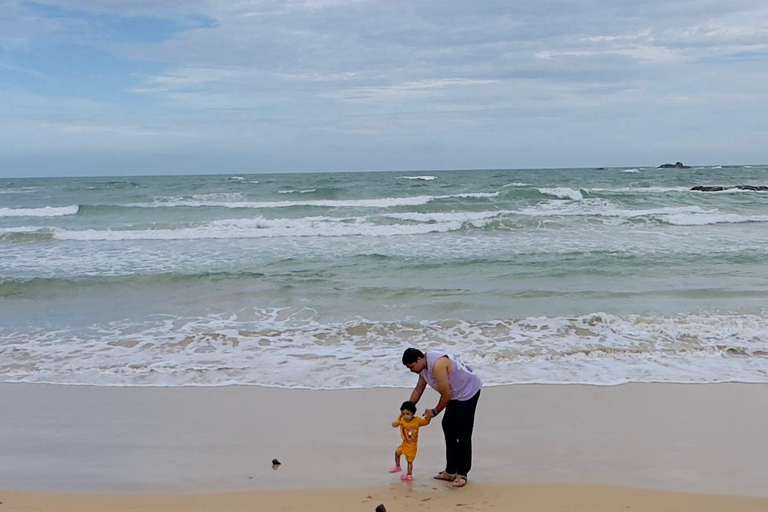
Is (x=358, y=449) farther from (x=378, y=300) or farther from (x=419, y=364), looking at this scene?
(x=378, y=300)

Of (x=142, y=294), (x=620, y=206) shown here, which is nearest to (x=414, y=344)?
(x=142, y=294)

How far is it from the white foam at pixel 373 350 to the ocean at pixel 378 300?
3 centimetres

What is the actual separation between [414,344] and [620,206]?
2453cm

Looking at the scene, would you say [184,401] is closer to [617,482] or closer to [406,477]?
[406,477]

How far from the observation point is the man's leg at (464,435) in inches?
187

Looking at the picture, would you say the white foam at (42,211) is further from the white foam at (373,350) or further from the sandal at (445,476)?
the sandal at (445,476)

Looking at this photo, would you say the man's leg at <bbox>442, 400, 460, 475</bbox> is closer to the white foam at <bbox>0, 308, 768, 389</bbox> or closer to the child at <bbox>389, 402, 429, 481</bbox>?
the child at <bbox>389, 402, 429, 481</bbox>

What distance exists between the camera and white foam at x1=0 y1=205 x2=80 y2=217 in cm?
2953

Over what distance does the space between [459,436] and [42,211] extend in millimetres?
30498

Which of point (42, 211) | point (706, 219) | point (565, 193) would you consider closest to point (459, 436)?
point (706, 219)

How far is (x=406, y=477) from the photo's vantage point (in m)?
4.84

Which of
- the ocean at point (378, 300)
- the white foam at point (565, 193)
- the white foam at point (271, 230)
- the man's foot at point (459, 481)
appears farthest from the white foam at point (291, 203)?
the man's foot at point (459, 481)

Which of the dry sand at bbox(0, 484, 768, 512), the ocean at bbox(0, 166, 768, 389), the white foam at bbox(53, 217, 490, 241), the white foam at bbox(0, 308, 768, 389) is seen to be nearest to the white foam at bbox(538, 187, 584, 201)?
the ocean at bbox(0, 166, 768, 389)

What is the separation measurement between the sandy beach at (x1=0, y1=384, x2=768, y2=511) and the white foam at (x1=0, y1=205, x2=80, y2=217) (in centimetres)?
2468
